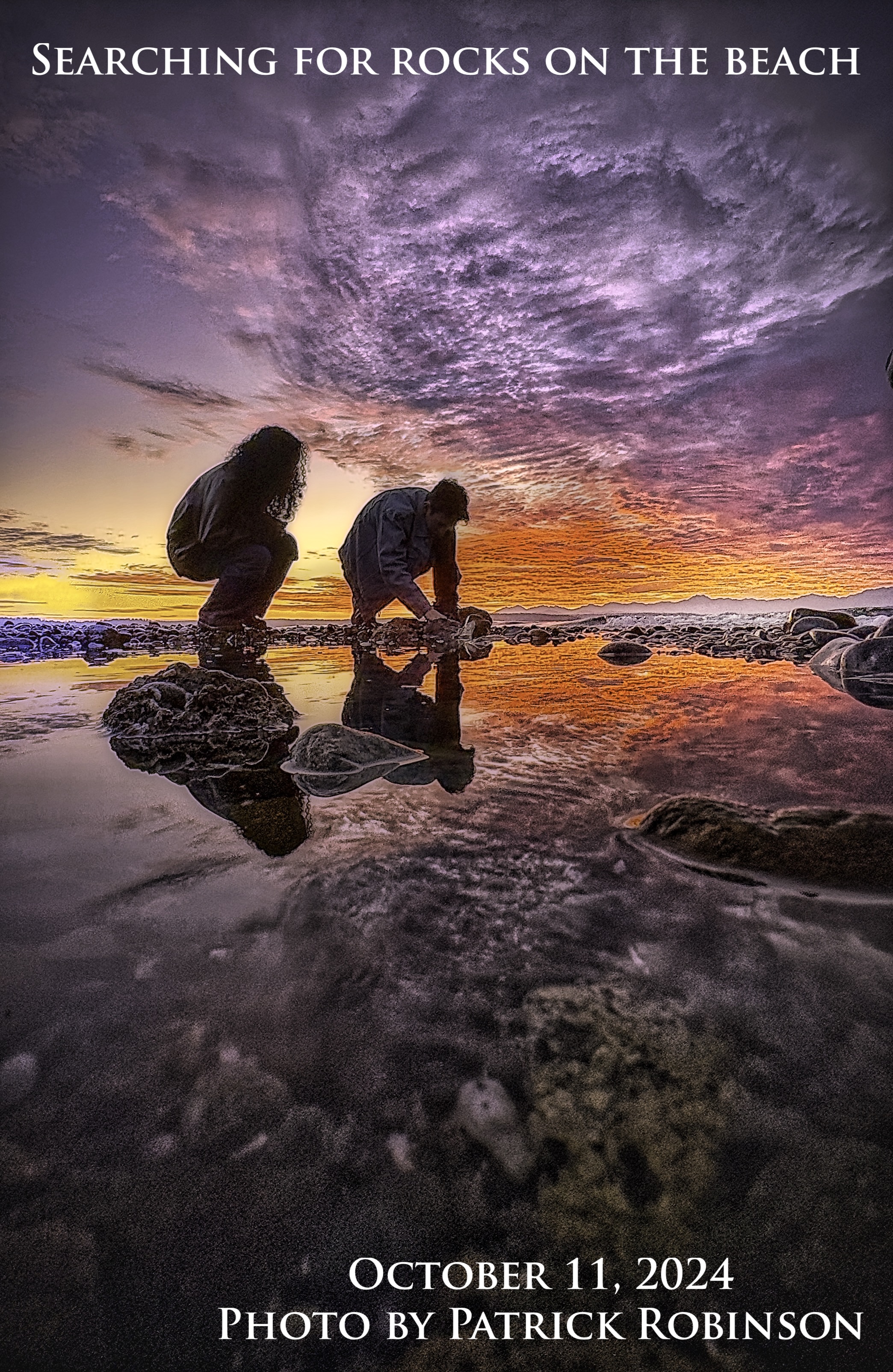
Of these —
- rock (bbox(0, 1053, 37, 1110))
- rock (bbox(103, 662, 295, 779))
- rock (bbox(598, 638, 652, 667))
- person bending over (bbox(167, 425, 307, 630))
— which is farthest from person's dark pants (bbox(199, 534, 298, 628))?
rock (bbox(0, 1053, 37, 1110))

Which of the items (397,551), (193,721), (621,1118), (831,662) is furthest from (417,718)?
(397,551)

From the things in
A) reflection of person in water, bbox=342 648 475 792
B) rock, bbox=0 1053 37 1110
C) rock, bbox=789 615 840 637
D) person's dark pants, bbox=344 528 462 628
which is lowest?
rock, bbox=0 1053 37 1110

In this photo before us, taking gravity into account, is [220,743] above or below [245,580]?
below

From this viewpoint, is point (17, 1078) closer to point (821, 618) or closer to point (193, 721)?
point (193, 721)

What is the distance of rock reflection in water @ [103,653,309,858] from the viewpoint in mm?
1884

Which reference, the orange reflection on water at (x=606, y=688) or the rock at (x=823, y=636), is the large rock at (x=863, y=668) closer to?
the orange reflection on water at (x=606, y=688)

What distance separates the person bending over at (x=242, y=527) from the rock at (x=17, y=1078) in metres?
9.91

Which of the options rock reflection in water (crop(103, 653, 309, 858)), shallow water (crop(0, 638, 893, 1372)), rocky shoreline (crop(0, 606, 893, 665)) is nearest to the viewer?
shallow water (crop(0, 638, 893, 1372))

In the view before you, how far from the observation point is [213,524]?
9.70 meters

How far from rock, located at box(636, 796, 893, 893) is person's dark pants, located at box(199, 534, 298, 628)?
10.0 metres

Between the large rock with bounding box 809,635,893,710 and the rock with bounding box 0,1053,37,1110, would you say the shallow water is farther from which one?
the large rock with bounding box 809,635,893,710

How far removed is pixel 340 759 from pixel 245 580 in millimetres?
9063

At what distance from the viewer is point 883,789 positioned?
2053mm

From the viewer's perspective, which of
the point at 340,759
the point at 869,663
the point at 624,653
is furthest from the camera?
the point at 624,653
